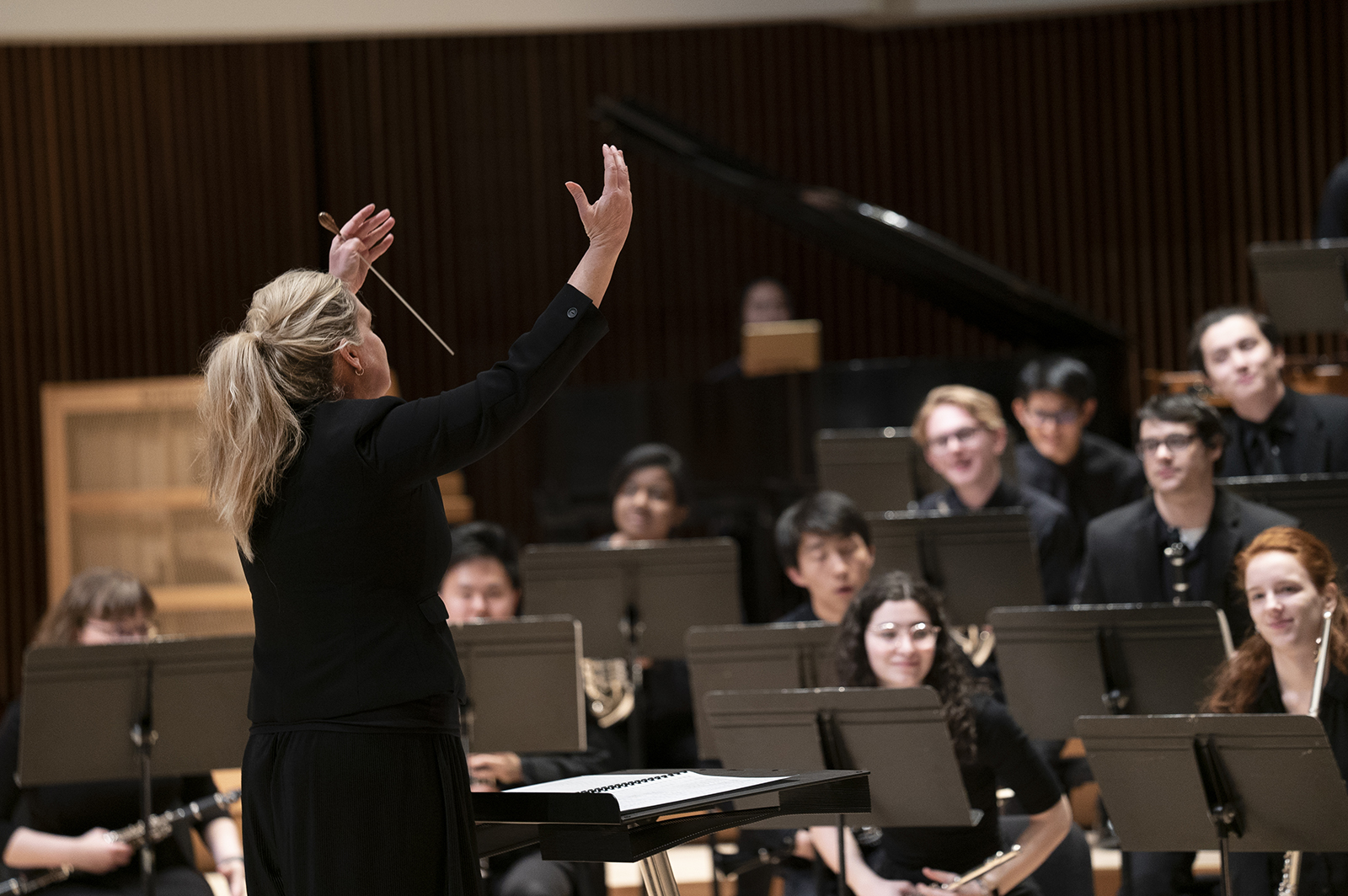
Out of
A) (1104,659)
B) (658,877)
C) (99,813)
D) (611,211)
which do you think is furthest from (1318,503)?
(99,813)

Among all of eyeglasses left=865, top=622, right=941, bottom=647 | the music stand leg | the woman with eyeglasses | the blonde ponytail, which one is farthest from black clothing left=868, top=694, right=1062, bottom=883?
the blonde ponytail

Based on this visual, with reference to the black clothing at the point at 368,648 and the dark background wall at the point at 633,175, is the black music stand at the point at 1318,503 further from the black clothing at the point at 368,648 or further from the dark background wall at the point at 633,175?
the dark background wall at the point at 633,175

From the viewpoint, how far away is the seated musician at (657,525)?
422 cm

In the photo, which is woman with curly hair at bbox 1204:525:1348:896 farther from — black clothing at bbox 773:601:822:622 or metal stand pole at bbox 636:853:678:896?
metal stand pole at bbox 636:853:678:896

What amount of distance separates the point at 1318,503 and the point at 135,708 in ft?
9.15

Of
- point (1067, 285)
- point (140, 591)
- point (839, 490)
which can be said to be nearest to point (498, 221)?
point (1067, 285)

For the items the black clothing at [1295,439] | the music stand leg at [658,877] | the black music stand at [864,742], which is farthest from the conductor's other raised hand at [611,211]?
the black clothing at [1295,439]

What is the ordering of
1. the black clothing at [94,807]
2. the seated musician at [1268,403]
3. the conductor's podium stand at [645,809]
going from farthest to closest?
1. the seated musician at [1268,403]
2. the black clothing at [94,807]
3. the conductor's podium stand at [645,809]

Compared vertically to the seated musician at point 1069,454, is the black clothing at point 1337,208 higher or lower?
higher

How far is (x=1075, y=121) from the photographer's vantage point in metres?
7.75

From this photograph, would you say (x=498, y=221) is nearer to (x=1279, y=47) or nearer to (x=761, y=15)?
(x=761, y=15)

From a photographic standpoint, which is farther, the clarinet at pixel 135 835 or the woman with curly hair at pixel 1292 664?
the clarinet at pixel 135 835

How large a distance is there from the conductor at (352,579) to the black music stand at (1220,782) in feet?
4.44

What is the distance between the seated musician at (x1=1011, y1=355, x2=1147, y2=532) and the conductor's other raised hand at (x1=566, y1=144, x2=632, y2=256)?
3329mm
